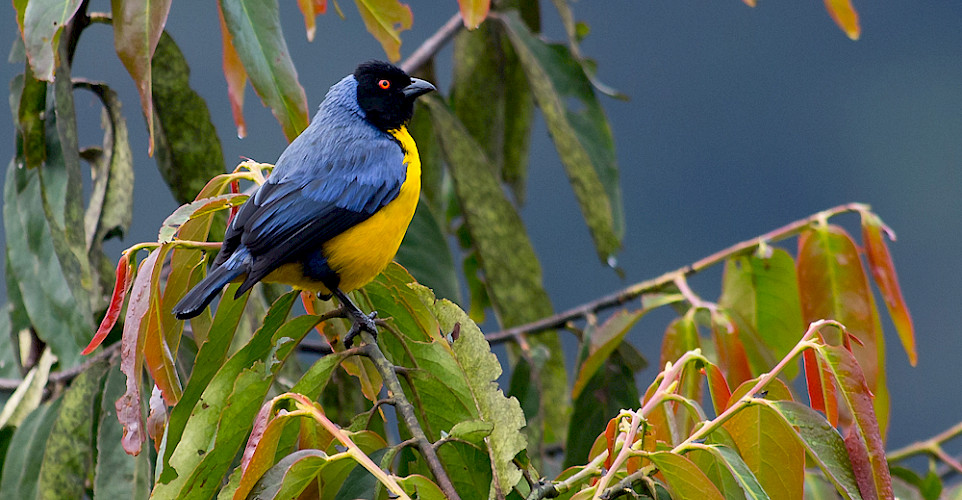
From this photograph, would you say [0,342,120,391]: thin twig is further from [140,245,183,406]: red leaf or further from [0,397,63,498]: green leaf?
[140,245,183,406]: red leaf

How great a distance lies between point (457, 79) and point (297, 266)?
2.36 meters

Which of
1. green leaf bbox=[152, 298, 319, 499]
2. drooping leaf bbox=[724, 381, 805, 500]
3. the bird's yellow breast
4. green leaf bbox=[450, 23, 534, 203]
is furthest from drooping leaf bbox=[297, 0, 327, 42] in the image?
green leaf bbox=[450, 23, 534, 203]

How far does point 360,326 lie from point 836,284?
1229 mm

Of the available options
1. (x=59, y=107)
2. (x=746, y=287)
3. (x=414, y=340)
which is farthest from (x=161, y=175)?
(x=746, y=287)

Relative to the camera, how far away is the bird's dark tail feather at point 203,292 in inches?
78.7

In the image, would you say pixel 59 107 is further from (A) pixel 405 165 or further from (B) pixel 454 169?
(B) pixel 454 169

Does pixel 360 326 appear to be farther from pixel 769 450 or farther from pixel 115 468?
pixel 769 450

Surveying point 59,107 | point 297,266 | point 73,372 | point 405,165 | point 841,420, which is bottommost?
point 73,372

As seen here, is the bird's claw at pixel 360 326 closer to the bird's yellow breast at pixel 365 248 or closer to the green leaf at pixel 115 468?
the bird's yellow breast at pixel 365 248

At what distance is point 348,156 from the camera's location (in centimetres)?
270

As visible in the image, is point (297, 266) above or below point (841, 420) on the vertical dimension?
above

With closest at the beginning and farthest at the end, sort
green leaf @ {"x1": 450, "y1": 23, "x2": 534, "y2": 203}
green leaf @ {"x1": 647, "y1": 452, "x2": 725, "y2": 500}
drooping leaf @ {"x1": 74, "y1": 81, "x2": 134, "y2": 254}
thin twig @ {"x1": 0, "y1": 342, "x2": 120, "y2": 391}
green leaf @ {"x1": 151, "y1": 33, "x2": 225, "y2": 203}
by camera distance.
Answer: green leaf @ {"x1": 647, "y1": 452, "x2": 725, "y2": 500}
thin twig @ {"x1": 0, "y1": 342, "x2": 120, "y2": 391}
drooping leaf @ {"x1": 74, "y1": 81, "x2": 134, "y2": 254}
green leaf @ {"x1": 151, "y1": 33, "x2": 225, "y2": 203}
green leaf @ {"x1": 450, "y1": 23, "x2": 534, "y2": 203}

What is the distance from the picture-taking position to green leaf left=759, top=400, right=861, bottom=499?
63.3 inches

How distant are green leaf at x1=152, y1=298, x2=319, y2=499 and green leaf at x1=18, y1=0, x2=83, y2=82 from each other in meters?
0.72
